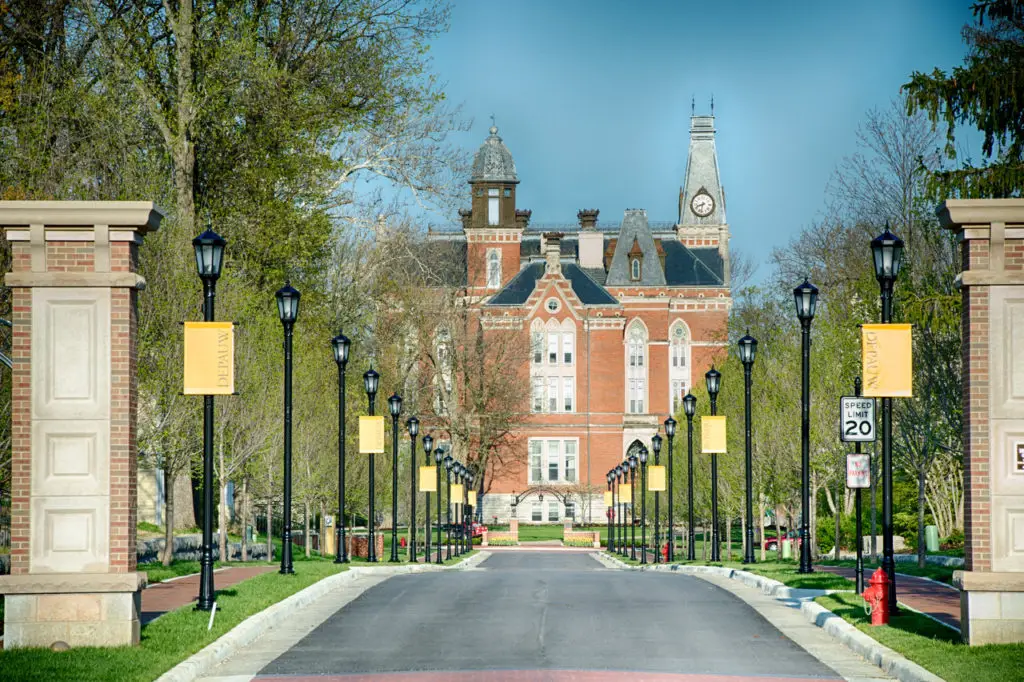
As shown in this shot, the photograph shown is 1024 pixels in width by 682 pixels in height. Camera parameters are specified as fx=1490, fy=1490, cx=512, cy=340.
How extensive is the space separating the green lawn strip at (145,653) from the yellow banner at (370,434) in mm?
12620

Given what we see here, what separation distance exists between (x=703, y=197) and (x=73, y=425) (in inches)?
3891

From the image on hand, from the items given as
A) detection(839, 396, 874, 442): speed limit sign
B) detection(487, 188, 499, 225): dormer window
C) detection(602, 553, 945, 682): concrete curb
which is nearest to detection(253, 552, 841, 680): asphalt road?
detection(602, 553, 945, 682): concrete curb

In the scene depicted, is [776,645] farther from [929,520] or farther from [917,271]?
[929,520]

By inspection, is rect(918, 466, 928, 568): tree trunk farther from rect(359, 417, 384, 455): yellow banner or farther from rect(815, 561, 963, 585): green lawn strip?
rect(359, 417, 384, 455): yellow banner

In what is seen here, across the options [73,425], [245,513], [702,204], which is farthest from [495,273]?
[73,425]

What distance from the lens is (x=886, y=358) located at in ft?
59.4

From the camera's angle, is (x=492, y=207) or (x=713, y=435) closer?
(x=713, y=435)

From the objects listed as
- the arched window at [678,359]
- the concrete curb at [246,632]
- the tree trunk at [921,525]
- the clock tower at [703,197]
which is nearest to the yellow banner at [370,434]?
the concrete curb at [246,632]

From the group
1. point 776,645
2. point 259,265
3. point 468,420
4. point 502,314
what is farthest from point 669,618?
point 502,314

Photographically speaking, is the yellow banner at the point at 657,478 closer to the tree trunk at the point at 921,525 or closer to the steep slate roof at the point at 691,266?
the tree trunk at the point at 921,525

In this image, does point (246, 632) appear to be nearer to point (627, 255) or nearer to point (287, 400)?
point (287, 400)

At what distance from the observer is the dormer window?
340ft

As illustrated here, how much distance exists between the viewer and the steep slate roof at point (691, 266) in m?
103

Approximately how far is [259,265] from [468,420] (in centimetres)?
4434
